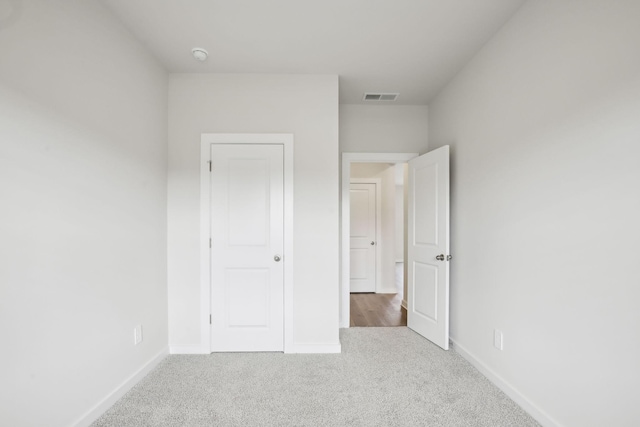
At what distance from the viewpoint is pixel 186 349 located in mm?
2537

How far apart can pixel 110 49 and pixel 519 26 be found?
9.22 ft

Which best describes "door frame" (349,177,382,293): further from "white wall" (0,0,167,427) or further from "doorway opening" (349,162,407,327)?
"white wall" (0,0,167,427)

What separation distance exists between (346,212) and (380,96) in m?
1.39

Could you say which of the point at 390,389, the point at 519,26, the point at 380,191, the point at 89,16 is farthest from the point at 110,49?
the point at 380,191

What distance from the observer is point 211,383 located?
6.79 ft

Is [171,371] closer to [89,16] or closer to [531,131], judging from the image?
[89,16]

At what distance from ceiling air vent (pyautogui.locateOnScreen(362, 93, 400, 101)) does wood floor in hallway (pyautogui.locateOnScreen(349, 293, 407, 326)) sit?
2.71 meters

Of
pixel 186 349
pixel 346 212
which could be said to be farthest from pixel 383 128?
pixel 186 349

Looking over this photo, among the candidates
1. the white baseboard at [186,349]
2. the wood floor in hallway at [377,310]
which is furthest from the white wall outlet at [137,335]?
the wood floor in hallway at [377,310]

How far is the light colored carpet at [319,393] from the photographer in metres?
1.70

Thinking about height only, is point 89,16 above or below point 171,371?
above

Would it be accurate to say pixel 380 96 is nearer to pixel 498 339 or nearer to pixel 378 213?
pixel 378 213

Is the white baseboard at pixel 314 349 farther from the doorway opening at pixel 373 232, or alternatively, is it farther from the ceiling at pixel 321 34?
the ceiling at pixel 321 34

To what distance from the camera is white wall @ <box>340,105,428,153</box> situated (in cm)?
329
